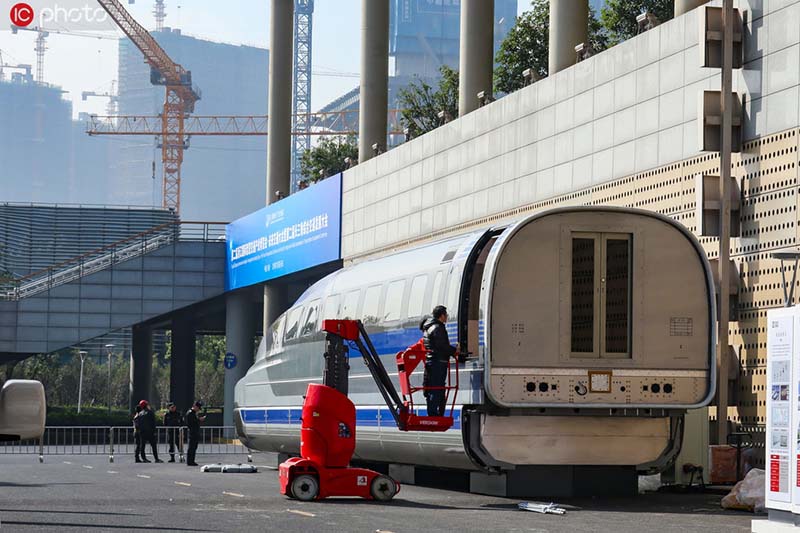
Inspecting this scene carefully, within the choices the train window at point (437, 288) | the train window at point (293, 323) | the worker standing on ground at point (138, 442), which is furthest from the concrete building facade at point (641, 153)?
the worker standing on ground at point (138, 442)

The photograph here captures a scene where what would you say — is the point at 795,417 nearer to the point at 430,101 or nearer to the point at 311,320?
the point at 311,320

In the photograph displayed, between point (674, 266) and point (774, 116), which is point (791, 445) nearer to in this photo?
point (674, 266)

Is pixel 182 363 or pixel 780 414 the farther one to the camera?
pixel 182 363

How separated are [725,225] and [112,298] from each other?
3979 centimetres

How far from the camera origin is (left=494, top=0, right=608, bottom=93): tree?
183 feet

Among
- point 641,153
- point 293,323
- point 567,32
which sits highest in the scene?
point 567,32

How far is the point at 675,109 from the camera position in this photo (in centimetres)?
2492

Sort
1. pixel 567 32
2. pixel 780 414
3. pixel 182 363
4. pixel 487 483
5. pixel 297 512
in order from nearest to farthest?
pixel 780 414 < pixel 297 512 < pixel 487 483 < pixel 567 32 < pixel 182 363

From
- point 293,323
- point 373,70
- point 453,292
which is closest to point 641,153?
point 293,323

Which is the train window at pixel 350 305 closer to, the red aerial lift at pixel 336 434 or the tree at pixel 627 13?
the red aerial lift at pixel 336 434

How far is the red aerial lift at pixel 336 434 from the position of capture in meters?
18.8

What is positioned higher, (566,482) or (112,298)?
(112,298)

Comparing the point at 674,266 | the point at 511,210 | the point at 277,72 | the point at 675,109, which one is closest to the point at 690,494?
Result: the point at 674,266

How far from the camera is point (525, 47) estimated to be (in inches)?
2213
